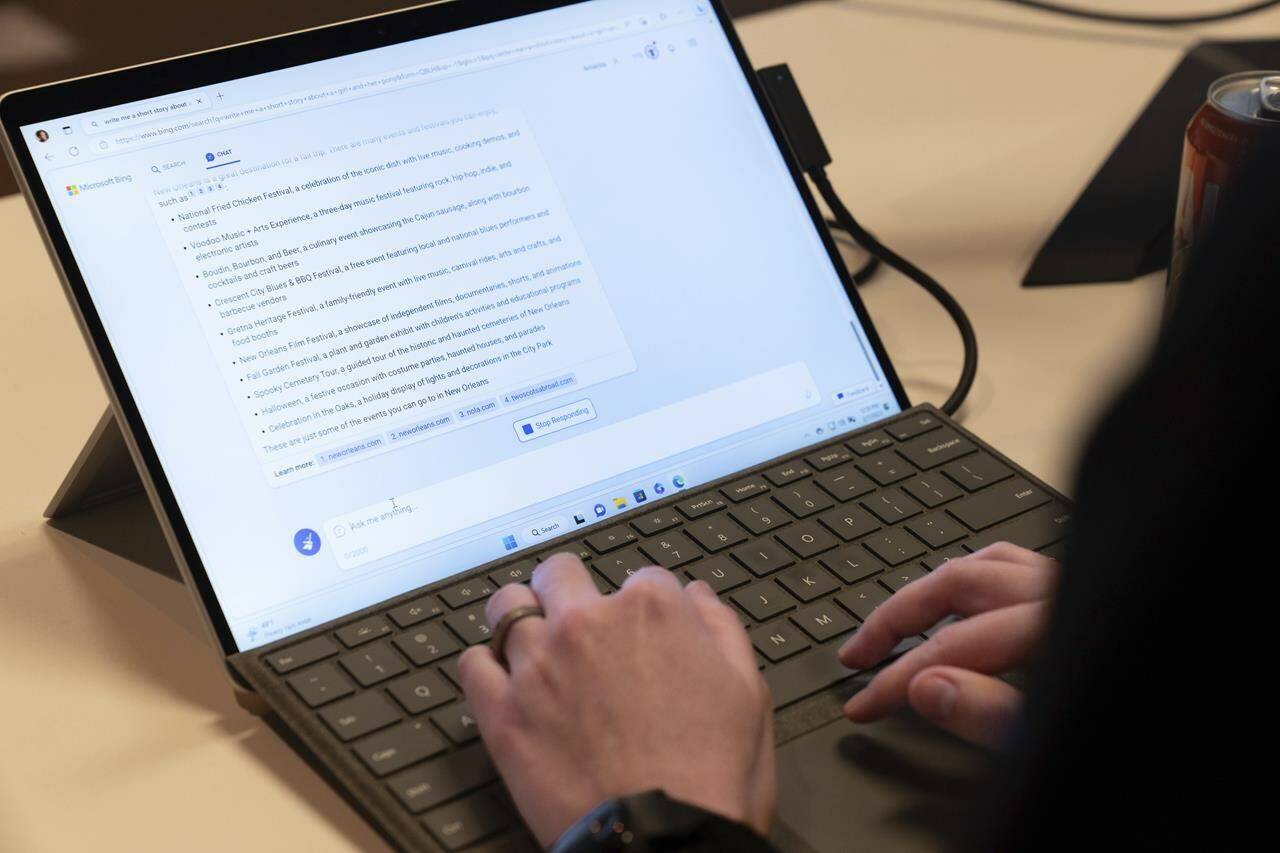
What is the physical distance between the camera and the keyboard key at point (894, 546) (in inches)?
24.8

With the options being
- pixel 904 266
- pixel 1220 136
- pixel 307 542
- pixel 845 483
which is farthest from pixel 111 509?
pixel 1220 136

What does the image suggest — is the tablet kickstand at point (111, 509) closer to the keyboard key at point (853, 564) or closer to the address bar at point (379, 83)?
the address bar at point (379, 83)

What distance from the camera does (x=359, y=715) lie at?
21.1 inches

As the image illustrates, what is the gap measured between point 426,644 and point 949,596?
8.6 inches

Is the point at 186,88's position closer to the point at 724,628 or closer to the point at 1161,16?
the point at 724,628

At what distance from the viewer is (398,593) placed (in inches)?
24.0

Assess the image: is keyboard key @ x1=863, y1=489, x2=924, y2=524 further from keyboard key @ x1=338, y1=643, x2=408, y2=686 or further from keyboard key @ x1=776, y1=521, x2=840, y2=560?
keyboard key @ x1=338, y1=643, x2=408, y2=686

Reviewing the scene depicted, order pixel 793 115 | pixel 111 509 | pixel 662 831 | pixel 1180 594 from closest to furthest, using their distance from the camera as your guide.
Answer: pixel 1180 594
pixel 662 831
pixel 111 509
pixel 793 115

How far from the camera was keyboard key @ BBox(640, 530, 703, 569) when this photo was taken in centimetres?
62

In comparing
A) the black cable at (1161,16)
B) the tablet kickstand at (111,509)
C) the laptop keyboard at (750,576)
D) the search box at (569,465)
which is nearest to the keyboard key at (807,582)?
the laptop keyboard at (750,576)

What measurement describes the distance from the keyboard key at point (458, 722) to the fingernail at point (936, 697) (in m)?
0.17

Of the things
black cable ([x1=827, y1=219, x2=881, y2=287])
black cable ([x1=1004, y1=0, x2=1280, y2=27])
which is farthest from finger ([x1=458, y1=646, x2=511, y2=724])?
black cable ([x1=1004, y1=0, x2=1280, y2=27])

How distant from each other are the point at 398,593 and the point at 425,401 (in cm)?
9

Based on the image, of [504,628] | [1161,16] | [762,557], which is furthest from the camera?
[1161,16]
